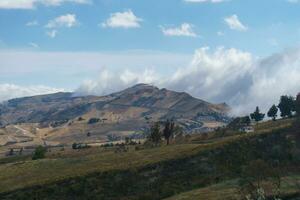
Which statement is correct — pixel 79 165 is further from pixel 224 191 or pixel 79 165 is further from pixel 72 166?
pixel 224 191

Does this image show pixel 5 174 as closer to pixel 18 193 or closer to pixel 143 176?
pixel 18 193

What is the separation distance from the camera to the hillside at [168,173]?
11269 centimetres

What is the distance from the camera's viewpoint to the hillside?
4437 inches

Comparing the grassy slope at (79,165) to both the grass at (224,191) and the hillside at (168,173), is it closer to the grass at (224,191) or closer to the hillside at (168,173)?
the hillside at (168,173)

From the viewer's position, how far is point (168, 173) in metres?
124

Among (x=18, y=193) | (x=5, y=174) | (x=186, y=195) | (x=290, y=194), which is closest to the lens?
(x=290, y=194)

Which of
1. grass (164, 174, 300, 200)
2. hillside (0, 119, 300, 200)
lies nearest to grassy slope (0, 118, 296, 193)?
hillside (0, 119, 300, 200)

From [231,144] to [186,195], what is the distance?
131 feet

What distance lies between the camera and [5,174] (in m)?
150

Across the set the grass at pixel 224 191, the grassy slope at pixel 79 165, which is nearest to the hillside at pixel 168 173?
the grassy slope at pixel 79 165

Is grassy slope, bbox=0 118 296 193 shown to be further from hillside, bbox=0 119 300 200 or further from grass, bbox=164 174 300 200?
grass, bbox=164 174 300 200

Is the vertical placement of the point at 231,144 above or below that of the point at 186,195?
above

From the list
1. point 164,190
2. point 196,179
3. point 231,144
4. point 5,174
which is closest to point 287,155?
point 231,144

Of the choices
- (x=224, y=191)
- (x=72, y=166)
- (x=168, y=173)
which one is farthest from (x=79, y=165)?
(x=224, y=191)
